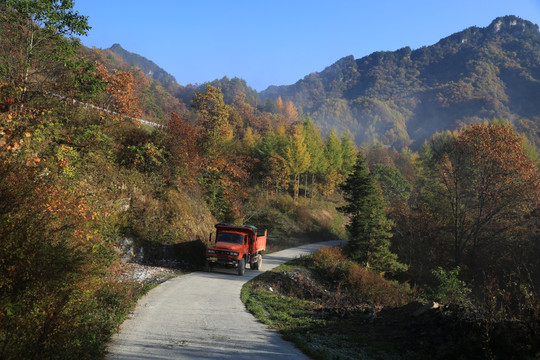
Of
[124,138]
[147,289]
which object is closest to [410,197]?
[124,138]

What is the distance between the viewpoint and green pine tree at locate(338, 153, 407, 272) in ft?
84.8

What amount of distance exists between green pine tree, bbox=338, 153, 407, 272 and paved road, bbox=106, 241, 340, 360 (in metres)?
14.9

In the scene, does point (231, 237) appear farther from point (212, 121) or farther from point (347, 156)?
point (347, 156)

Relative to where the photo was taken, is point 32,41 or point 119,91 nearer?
point 32,41

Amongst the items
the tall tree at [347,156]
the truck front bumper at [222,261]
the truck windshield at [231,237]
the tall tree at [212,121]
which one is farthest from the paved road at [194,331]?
the tall tree at [347,156]

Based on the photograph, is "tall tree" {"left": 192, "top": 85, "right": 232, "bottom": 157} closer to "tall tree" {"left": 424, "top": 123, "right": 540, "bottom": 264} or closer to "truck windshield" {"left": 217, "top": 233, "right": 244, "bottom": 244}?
"truck windshield" {"left": 217, "top": 233, "right": 244, "bottom": 244}

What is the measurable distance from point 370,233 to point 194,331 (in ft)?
65.3

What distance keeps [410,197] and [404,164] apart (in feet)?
99.0

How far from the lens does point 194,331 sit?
28.8 ft

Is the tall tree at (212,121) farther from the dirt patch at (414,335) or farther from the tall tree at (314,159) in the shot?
the tall tree at (314,159)

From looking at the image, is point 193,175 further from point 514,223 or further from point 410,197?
point 410,197

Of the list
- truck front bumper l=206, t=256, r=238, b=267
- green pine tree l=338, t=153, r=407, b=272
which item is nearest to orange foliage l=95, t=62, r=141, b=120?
truck front bumper l=206, t=256, r=238, b=267

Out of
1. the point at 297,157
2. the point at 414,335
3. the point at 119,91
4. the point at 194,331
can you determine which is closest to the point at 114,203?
the point at 194,331

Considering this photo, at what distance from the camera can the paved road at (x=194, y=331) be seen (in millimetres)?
7274
